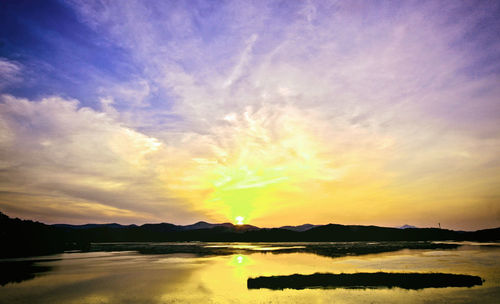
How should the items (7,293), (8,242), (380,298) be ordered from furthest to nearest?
(8,242), (7,293), (380,298)

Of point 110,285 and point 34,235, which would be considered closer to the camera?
point 110,285

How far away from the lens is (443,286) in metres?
34.9

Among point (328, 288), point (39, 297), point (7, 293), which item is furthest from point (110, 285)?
point (328, 288)

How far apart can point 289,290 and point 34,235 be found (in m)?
126

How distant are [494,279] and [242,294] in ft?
110

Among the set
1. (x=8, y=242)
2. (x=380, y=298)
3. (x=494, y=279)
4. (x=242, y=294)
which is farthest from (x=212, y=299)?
(x=8, y=242)

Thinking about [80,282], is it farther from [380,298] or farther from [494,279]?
[494,279]

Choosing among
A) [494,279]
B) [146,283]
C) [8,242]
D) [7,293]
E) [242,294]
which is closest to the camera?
[242,294]

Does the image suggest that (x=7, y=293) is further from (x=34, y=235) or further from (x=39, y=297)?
(x=34, y=235)

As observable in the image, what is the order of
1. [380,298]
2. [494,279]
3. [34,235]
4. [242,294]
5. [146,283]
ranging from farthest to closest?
[34,235] < [146,283] < [494,279] < [242,294] < [380,298]

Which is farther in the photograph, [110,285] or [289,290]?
[110,285]

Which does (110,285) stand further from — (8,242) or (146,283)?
(8,242)

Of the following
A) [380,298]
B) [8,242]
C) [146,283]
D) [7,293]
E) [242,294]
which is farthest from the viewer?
[8,242]

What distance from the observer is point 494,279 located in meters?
38.9
